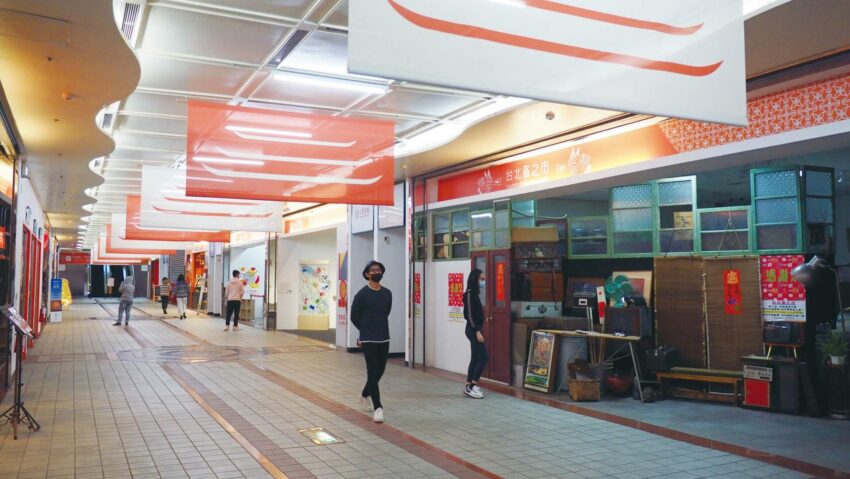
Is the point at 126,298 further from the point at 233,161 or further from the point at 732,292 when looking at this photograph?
the point at 732,292

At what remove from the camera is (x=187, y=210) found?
34.8ft

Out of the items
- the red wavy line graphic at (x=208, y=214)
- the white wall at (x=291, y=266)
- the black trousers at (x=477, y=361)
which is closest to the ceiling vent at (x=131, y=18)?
the red wavy line graphic at (x=208, y=214)

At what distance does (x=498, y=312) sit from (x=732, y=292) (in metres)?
2.91

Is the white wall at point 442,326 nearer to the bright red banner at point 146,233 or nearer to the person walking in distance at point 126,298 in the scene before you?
the bright red banner at point 146,233

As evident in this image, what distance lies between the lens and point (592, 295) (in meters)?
9.11

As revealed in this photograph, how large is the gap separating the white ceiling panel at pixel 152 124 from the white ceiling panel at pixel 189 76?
1613mm

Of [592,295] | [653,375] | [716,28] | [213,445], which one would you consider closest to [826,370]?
[653,375]

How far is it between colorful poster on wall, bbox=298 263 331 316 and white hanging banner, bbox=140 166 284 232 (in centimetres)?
670

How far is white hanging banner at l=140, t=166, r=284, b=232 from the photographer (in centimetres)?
1011

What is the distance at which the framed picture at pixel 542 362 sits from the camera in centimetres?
816

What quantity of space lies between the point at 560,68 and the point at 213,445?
424cm

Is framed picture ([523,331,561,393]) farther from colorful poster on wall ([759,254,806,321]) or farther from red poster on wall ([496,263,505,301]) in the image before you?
colorful poster on wall ([759,254,806,321])

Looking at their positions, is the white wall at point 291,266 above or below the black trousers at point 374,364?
above

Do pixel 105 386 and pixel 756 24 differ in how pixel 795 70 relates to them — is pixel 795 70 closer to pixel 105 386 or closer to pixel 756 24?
pixel 756 24
